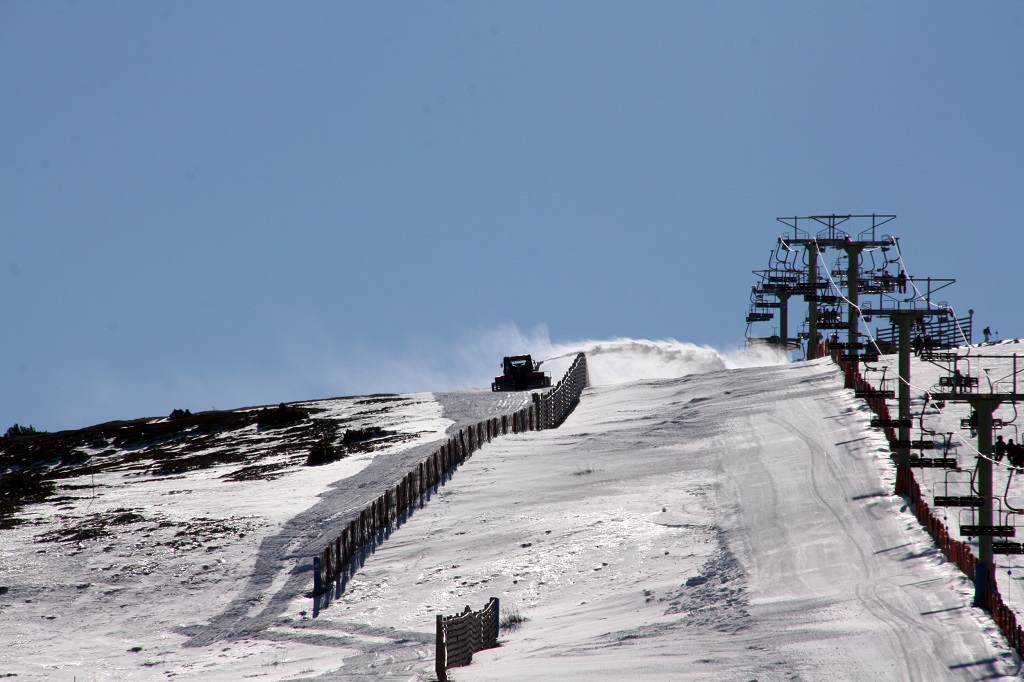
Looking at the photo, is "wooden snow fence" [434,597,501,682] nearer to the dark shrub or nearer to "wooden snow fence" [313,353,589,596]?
"wooden snow fence" [313,353,589,596]

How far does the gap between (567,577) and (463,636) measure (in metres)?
7.44

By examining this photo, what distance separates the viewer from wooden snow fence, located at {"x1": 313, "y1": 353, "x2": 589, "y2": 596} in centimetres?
3053

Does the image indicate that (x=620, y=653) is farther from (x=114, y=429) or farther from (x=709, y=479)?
(x=114, y=429)

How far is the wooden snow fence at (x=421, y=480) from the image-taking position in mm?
30531

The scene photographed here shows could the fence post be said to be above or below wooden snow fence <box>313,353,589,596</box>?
below

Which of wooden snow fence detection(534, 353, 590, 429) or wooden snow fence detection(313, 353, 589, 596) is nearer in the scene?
wooden snow fence detection(313, 353, 589, 596)

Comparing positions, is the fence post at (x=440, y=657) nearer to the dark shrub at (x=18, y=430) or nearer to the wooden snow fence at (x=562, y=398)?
the wooden snow fence at (x=562, y=398)

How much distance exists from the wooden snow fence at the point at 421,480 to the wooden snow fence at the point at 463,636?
692cm

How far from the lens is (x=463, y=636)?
2173 centimetres

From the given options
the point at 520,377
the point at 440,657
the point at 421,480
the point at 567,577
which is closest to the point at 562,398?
the point at 520,377

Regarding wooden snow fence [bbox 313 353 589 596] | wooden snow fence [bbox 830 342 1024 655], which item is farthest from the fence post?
wooden snow fence [bbox 830 342 1024 655]

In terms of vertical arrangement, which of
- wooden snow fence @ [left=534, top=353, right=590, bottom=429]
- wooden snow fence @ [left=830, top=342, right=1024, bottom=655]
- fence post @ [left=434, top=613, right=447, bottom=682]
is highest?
wooden snow fence @ [left=534, top=353, right=590, bottom=429]

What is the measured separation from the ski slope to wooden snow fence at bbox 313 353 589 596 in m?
0.67

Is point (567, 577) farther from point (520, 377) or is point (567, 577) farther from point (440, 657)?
point (520, 377)
